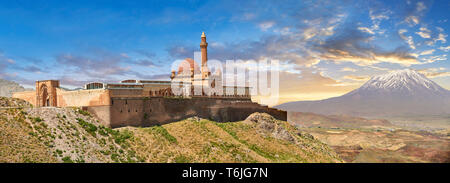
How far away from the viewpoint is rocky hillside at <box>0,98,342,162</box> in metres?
22.7

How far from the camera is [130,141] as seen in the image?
95.7ft

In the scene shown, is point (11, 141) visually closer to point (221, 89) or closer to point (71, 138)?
point (71, 138)

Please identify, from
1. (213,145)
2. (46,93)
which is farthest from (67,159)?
(46,93)

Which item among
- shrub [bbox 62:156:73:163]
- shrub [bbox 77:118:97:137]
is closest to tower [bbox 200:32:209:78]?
shrub [bbox 77:118:97:137]

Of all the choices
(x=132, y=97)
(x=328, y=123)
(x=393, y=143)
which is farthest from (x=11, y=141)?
(x=328, y=123)

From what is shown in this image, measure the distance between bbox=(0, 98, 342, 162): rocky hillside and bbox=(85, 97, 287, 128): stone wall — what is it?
3.27 feet

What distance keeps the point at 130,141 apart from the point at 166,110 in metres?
7.62

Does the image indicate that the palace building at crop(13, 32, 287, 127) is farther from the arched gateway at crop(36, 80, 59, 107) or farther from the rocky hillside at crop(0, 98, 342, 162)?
the rocky hillside at crop(0, 98, 342, 162)

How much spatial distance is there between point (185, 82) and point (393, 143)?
3538 inches

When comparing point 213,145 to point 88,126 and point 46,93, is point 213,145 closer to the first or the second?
point 88,126

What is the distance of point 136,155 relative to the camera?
2755 cm

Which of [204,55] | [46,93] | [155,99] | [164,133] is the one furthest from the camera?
[204,55]

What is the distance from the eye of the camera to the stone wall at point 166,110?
30.9 metres

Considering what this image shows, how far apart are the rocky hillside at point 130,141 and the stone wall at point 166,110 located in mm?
997
